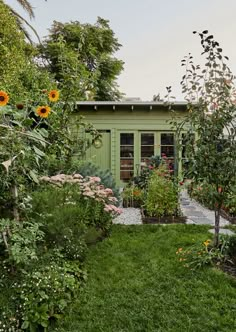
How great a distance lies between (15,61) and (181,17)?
15.1 ft

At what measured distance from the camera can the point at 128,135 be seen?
10508mm

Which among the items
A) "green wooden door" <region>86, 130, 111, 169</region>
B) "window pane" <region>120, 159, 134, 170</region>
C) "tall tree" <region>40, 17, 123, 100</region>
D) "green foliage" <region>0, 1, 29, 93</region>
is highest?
"tall tree" <region>40, 17, 123, 100</region>

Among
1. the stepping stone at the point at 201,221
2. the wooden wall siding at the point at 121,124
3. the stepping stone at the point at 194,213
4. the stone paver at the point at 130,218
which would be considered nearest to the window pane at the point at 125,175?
the wooden wall siding at the point at 121,124

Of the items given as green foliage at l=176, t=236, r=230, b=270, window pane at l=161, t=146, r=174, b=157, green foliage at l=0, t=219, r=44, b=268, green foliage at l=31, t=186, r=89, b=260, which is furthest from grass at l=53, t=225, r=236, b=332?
window pane at l=161, t=146, r=174, b=157

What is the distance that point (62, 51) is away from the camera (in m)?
6.29

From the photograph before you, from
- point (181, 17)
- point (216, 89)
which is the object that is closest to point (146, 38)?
point (181, 17)

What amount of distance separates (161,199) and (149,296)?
3.35m

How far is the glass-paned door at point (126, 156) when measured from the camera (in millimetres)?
10500

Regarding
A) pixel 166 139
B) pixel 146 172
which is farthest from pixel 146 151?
pixel 146 172

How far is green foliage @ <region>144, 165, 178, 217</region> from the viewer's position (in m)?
6.28

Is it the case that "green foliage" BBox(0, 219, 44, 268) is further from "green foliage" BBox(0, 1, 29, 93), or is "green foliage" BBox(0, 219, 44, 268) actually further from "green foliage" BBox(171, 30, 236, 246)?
"green foliage" BBox(0, 1, 29, 93)

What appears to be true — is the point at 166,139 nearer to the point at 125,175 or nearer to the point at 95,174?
the point at 125,175

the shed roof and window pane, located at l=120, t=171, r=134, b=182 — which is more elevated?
the shed roof

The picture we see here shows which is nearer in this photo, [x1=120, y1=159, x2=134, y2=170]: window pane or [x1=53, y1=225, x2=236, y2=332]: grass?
[x1=53, y1=225, x2=236, y2=332]: grass
